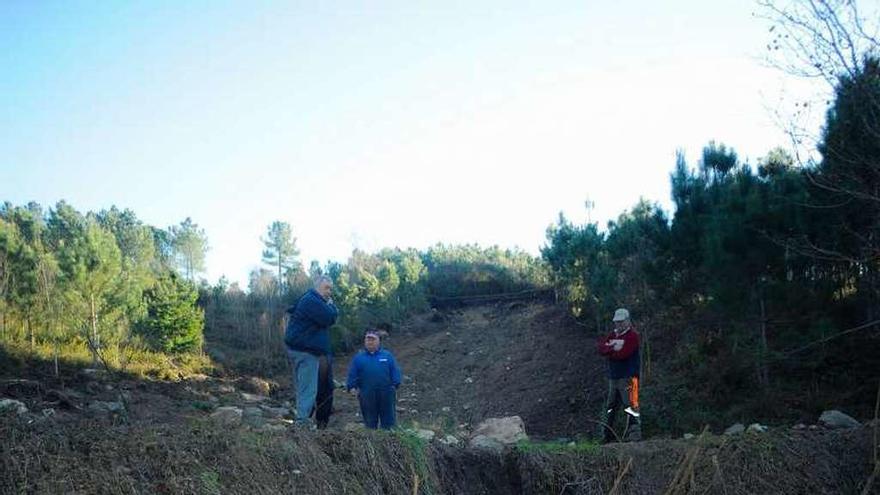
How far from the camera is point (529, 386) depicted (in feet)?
50.9

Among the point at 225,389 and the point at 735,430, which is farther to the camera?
the point at 225,389

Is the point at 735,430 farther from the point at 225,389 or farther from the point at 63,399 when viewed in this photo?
the point at 225,389

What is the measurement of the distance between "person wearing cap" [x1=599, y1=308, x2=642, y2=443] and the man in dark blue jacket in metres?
3.40

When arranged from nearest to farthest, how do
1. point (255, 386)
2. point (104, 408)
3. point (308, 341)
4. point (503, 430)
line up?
point (308, 341) < point (503, 430) < point (104, 408) < point (255, 386)

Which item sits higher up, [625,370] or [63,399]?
[625,370]

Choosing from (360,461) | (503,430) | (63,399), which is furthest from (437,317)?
(360,461)

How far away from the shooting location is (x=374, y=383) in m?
7.32

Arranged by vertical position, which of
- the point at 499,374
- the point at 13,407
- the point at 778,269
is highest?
the point at 778,269

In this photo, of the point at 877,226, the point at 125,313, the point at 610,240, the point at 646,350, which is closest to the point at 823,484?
the point at 877,226

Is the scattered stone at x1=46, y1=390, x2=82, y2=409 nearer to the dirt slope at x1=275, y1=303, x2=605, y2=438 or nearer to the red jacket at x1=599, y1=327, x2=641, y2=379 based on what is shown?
the dirt slope at x1=275, y1=303, x2=605, y2=438

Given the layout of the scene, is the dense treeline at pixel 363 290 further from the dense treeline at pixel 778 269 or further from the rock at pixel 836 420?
the rock at pixel 836 420

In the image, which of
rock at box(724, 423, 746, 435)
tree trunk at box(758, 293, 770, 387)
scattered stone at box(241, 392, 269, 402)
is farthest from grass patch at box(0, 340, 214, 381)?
tree trunk at box(758, 293, 770, 387)

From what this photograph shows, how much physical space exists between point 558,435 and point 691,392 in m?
2.37

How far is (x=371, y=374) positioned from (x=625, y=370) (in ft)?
10.1
